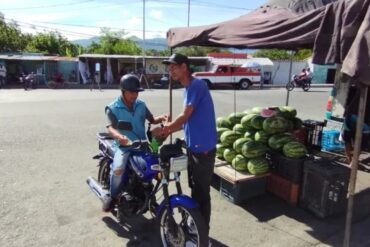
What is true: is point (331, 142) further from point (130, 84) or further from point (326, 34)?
point (130, 84)

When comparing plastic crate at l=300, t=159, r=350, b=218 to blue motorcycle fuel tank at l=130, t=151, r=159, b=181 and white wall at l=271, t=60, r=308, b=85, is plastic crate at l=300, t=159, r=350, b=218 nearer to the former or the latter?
blue motorcycle fuel tank at l=130, t=151, r=159, b=181

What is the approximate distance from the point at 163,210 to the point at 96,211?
1.54 m

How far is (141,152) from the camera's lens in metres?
3.72

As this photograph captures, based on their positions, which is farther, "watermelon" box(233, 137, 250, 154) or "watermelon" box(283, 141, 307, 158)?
"watermelon" box(233, 137, 250, 154)

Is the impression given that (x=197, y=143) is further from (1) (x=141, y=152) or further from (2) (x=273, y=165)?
(2) (x=273, y=165)

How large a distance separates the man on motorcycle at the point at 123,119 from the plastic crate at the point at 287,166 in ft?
6.35

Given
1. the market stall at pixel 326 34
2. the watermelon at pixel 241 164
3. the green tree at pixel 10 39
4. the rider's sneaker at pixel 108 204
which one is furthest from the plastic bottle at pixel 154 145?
the green tree at pixel 10 39

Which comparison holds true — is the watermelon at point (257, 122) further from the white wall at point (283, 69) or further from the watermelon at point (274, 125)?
the white wall at point (283, 69)

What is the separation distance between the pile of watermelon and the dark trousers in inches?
59.4

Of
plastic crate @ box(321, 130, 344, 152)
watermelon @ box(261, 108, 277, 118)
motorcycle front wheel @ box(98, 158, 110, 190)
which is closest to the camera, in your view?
motorcycle front wheel @ box(98, 158, 110, 190)

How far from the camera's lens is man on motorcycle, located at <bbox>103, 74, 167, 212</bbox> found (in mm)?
3756

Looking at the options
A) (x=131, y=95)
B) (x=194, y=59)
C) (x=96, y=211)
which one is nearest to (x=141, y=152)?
(x=131, y=95)

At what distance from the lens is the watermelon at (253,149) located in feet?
16.4

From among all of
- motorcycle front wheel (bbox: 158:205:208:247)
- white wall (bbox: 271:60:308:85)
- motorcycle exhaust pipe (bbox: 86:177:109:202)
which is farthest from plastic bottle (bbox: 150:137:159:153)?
white wall (bbox: 271:60:308:85)
